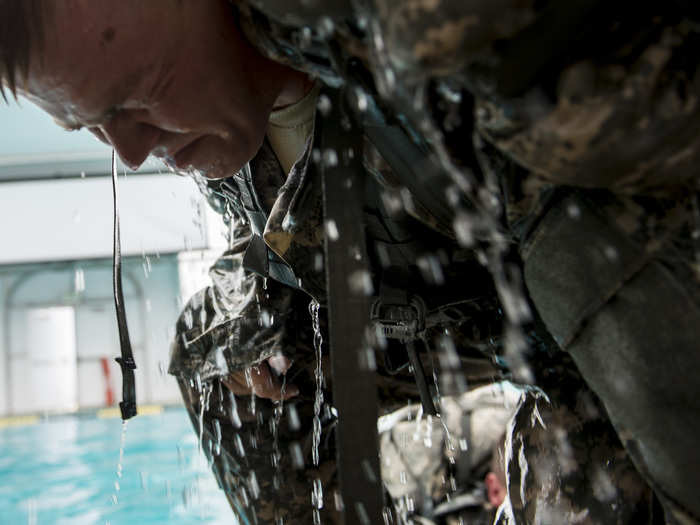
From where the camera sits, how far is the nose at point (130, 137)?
0.86 metres

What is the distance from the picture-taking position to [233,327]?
136cm

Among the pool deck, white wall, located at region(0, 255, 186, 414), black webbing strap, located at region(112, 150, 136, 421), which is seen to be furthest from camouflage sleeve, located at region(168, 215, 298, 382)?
the pool deck

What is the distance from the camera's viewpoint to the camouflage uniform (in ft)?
1.64

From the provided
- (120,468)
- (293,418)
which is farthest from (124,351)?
(120,468)

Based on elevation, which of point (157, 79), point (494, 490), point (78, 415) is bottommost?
point (494, 490)

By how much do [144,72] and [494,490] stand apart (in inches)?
73.8

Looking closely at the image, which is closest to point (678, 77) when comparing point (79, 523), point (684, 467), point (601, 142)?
point (601, 142)

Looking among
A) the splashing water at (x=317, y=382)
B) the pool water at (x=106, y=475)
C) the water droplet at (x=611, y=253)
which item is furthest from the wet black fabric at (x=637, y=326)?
the pool water at (x=106, y=475)

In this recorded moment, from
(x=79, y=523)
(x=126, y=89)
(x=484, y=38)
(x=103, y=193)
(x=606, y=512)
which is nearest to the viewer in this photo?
(x=484, y=38)

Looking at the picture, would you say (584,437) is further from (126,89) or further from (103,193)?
(103,193)

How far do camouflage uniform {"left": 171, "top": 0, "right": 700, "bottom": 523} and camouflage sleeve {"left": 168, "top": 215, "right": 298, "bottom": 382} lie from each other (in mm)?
683

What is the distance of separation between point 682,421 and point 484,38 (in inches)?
14.3

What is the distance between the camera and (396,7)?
48 centimetres

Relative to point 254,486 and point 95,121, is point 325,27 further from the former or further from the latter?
point 254,486
